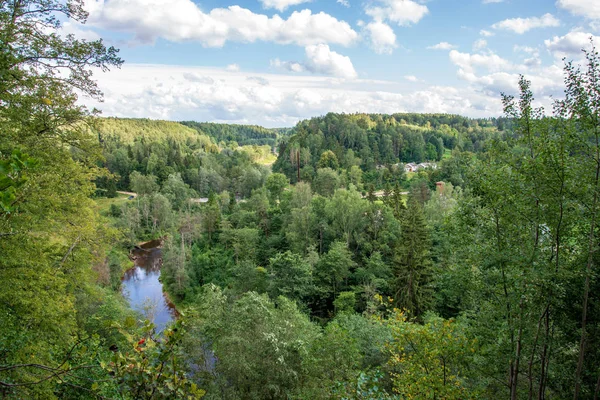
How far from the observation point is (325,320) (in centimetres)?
2545

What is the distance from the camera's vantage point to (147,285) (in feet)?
116

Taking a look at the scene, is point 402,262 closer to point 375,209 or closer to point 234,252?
point 375,209

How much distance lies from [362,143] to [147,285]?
205ft

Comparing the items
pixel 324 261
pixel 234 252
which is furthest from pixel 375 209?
pixel 234 252

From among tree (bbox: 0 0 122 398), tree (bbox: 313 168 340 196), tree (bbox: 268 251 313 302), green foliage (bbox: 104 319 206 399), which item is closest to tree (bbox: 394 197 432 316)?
tree (bbox: 268 251 313 302)

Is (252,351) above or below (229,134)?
below

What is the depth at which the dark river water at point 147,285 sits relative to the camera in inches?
1127

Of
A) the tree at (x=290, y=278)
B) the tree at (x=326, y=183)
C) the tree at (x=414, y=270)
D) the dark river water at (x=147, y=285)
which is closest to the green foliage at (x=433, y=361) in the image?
the tree at (x=414, y=270)

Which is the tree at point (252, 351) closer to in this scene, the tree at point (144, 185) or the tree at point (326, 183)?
the tree at point (326, 183)

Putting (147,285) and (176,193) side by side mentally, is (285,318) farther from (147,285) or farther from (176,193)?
(176,193)

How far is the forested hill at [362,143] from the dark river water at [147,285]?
3162 cm

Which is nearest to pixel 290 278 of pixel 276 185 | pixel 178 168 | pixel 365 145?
pixel 276 185

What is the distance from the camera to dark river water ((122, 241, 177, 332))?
28.6 meters

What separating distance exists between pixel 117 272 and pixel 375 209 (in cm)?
2457
